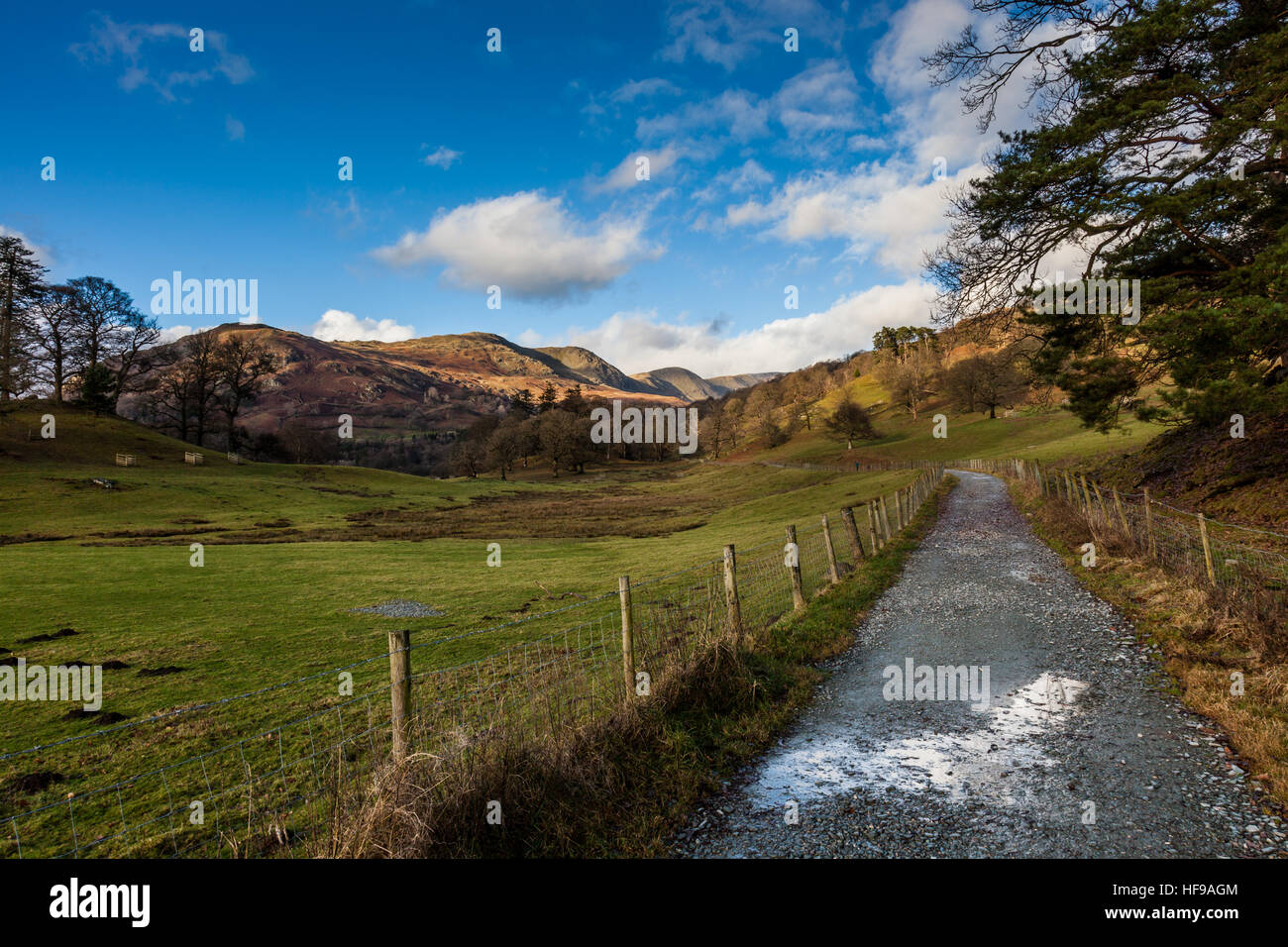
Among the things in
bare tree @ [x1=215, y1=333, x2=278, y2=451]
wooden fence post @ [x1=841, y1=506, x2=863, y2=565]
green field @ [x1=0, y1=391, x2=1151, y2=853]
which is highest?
bare tree @ [x1=215, y1=333, x2=278, y2=451]

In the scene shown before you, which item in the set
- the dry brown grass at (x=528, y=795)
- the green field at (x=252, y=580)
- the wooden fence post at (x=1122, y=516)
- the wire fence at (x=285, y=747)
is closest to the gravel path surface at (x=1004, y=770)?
the dry brown grass at (x=528, y=795)

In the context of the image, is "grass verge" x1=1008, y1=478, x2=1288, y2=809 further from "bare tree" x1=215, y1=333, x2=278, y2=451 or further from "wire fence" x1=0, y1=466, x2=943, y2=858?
"bare tree" x1=215, y1=333, x2=278, y2=451

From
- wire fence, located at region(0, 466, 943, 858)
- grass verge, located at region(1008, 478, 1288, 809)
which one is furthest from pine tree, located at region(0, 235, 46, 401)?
grass verge, located at region(1008, 478, 1288, 809)

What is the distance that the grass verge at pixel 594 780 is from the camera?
4.11m

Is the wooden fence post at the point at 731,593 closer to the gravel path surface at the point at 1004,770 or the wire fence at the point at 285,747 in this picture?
the wire fence at the point at 285,747

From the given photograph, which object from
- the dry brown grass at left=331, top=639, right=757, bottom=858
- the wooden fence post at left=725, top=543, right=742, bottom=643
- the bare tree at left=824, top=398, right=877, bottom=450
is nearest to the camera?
the dry brown grass at left=331, top=639, right=757, bottom=858

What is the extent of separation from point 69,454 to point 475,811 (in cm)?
7355

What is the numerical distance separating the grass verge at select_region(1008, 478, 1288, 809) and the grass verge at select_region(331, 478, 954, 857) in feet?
14.1

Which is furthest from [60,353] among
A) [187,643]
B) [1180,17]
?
[1180,17]

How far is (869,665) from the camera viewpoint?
9023 millimetres

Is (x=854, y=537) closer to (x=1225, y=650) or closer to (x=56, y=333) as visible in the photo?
(x=1225, y=650)

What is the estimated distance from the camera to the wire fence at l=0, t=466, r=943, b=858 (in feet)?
16.6

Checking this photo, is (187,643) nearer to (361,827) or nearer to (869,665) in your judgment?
(361,827)

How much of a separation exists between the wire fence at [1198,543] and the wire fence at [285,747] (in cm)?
717
